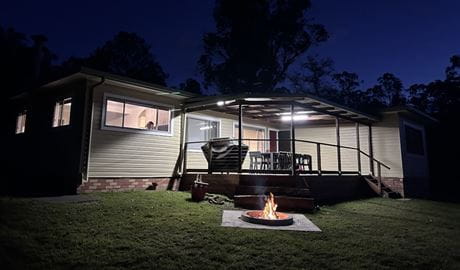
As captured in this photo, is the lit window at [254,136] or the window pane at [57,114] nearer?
the window pane at [57,114]

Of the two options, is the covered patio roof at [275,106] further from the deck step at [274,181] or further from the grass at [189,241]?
the grass at [189,241]

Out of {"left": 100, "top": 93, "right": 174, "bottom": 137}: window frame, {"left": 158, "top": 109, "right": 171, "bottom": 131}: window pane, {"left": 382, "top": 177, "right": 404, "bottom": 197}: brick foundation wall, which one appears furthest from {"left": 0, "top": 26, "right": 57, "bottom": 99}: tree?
{"left": 382, "top": 177, "right": 404, "bottom": 197}: brick foundation wall

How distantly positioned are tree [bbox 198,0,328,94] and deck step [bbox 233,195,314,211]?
48.6 feet

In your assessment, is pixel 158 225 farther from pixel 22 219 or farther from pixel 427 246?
pixel 427 246

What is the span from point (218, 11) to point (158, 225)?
69.1 ft

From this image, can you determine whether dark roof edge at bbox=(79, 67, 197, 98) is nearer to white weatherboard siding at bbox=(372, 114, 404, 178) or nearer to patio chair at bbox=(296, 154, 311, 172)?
patio chair at bbox=(296, 154, 311, 172)

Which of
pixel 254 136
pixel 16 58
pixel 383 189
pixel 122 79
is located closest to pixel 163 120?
pixel 122 79

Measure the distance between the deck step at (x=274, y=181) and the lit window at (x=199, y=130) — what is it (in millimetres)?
3020

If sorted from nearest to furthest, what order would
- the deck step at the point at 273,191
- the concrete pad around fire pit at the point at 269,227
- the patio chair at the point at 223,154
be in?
the concrete pad around fire pit at the point at 269,227 → the deck step at the point at 273,191 → the patio chair at the point at 223,154

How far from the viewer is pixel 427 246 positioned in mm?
4152

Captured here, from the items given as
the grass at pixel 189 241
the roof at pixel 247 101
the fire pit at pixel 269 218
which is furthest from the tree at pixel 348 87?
the fire pit at pixel 269 218

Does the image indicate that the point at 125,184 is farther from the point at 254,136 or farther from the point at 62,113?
the point at 254,136

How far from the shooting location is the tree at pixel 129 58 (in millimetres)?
23000

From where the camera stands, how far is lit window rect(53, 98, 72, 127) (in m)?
8.30
